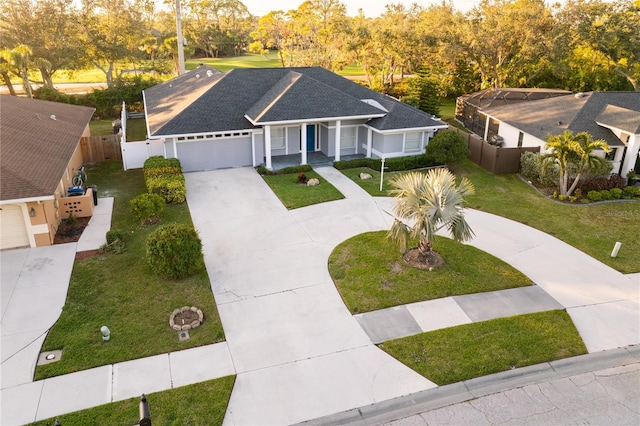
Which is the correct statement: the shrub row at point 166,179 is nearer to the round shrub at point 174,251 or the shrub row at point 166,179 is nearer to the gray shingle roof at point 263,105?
the gray shingle roof at point 263,105

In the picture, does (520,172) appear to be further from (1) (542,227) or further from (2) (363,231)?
(2) (363,231)

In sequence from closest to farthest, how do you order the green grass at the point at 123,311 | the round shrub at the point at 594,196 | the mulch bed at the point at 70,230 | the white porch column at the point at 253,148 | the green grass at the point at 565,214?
1. the green grass at the point at 123,311
2. the mulch bed at the point at 70,230
3. the green grass at the point at 565,214
4. the round shrub at the point at 594,196
5. the white porch column at the point at 253,148

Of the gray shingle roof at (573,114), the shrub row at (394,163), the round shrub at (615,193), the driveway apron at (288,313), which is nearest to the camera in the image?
the driveway apron at (288,313)

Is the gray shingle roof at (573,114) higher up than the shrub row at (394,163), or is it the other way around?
the gray shingle roof at (573,114)

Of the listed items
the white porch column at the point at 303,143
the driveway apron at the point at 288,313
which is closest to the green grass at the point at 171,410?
the driveway apron at the point at 288,313

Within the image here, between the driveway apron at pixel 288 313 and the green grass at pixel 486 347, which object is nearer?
the driveway apron at pixel 288 313

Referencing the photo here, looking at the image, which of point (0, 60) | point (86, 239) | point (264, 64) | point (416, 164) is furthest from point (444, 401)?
point (264, 64)

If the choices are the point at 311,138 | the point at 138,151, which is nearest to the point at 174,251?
the point at 138,151
